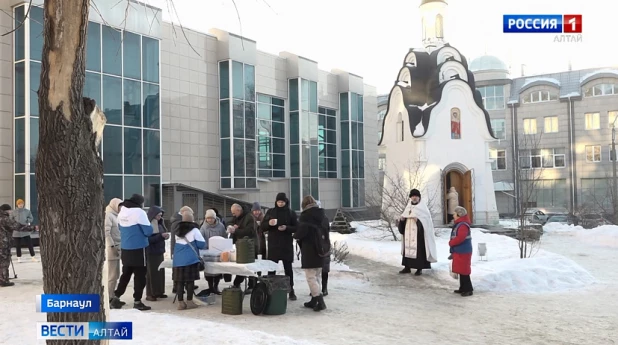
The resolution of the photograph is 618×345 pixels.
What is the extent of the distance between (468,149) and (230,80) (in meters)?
12.3

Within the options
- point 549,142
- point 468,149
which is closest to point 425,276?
point 468,149

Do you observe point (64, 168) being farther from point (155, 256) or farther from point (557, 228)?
point (557, 228)

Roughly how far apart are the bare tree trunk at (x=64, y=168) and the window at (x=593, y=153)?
147 ft

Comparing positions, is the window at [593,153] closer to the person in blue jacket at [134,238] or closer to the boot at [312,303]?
the boot at [312,303]

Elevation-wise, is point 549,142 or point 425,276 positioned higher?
point 549,142

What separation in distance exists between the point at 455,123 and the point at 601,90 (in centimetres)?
2270

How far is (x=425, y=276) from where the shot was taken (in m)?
12.3

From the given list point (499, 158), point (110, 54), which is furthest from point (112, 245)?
point (499, 158)

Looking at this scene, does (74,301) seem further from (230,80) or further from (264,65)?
(264,65)

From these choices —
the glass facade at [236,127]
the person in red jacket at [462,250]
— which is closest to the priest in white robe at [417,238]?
the person in red jacket at [462,250]

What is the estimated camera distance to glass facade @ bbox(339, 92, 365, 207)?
120ft

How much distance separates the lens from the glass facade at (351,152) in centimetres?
3656

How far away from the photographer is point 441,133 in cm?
2502

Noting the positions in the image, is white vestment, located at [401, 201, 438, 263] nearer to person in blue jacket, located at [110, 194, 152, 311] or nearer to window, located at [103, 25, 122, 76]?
person in blue jacket, located at [110, 194, 152, 311]
